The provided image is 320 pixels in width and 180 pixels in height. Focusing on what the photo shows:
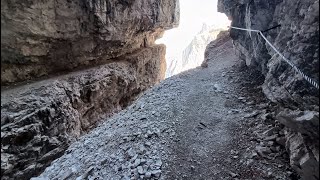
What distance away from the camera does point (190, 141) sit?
877 cm

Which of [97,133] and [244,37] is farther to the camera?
[244,37]

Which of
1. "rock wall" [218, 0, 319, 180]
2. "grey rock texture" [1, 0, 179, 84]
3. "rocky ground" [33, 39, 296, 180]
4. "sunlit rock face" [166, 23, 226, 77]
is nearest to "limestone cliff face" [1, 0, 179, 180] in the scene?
"grey rock texture" [1, 0, 179, 84]

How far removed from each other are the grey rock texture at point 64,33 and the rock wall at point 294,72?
637cm

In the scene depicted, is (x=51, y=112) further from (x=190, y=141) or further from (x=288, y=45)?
(x=288, y=45)

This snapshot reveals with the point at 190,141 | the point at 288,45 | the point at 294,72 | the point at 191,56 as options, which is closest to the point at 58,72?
the point at 190,141

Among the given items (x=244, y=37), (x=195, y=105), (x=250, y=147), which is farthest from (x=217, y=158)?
(x=244, y=37)

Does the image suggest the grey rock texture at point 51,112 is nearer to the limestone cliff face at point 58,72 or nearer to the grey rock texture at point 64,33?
the limestone cliff face at point 58,72

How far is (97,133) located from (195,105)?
4.00 metres

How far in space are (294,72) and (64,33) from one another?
7897 mm

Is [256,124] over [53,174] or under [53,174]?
over

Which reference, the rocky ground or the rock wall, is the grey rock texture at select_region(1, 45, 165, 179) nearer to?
the rocky ground

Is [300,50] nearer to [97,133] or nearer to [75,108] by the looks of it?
[97,133]

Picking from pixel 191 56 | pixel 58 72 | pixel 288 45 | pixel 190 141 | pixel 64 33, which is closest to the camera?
pixel 288 45

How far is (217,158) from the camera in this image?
7855 millimetres
